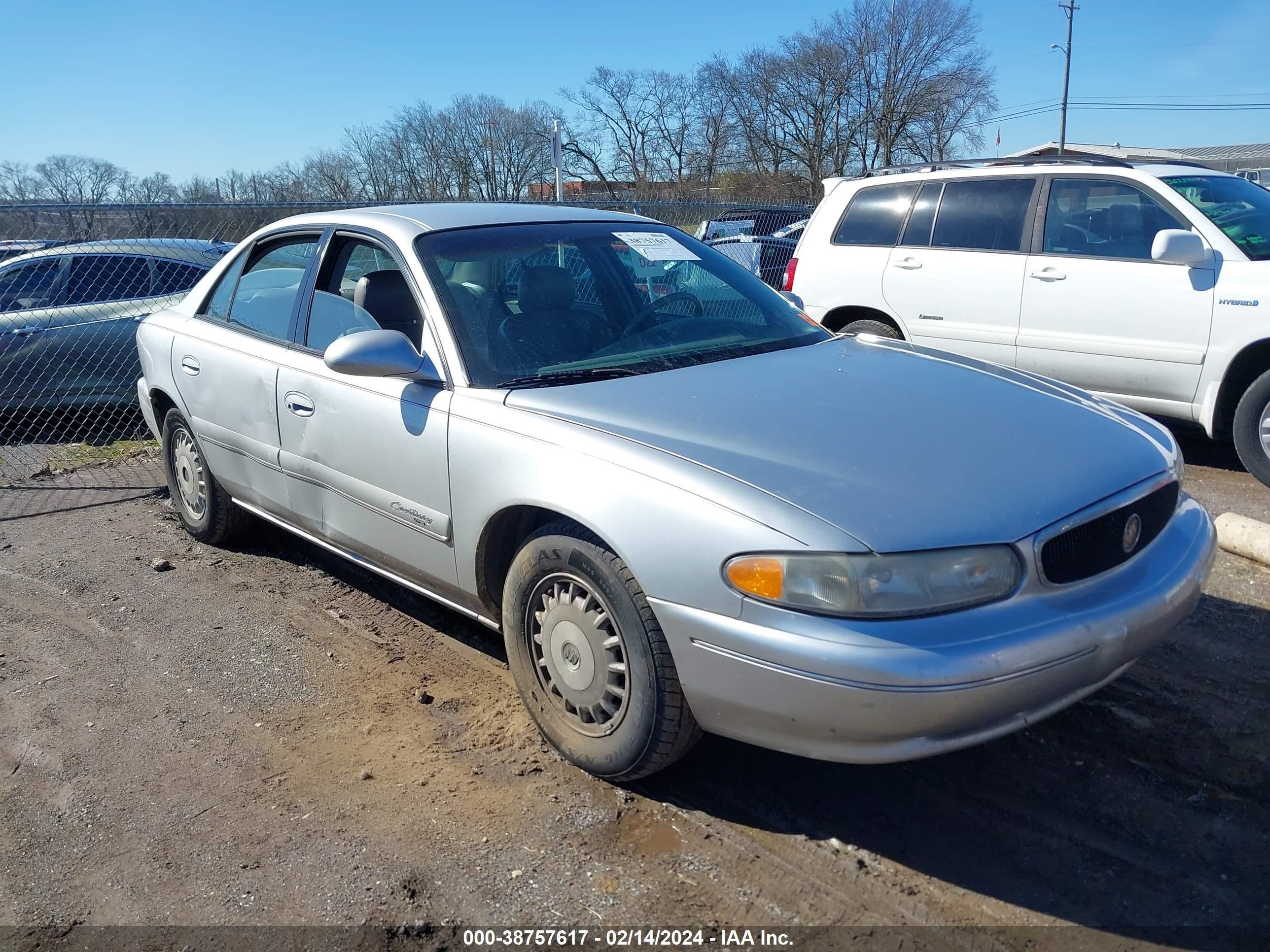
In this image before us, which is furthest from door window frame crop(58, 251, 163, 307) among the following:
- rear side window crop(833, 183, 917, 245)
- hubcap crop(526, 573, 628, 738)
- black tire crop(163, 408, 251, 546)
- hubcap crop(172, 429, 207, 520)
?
hubcap crop(526, 573, 628, 738)

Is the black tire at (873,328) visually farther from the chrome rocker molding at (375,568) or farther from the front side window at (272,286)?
the chrome rocker molding at (375,568)

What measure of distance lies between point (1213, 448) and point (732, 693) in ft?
18.1

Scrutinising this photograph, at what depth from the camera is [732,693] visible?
2527mm

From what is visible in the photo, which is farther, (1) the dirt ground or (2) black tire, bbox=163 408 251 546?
(2) black tire, bbox=163 408 251 546

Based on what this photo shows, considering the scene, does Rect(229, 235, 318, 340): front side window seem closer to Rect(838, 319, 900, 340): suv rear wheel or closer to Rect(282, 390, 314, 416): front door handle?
Rect(282, 390, 314, 416): front door handle

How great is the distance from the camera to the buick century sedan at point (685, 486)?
2.42 m

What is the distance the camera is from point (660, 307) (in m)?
3.86

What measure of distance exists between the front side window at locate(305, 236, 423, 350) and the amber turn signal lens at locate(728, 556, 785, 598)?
1.70m

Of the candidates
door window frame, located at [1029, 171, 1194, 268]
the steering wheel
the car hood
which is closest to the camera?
the car hood

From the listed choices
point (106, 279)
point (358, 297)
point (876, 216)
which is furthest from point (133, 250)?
point (876, 216)

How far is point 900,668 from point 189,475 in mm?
4130

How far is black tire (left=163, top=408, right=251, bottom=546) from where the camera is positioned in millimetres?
5020

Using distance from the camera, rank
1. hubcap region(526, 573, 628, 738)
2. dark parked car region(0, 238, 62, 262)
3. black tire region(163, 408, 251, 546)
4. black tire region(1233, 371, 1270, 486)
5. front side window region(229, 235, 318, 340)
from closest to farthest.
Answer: hubcap region(526, 573, 628, 738), front side window region(229, 235, 318, 340), black tire region(163, 408, 251, 546), black tire region(1233, 371, 1270, 486), dark parked car region(0, 238, 62, 262)

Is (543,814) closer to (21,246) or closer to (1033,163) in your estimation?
(1033,163)
